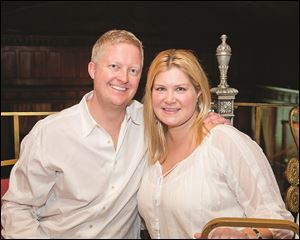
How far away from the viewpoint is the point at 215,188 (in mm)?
1612

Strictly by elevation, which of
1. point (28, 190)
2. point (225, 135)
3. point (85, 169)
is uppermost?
point (225, 135)

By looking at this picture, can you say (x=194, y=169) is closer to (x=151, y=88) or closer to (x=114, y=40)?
(x=151, y=88)

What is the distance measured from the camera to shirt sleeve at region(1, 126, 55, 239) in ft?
5.57

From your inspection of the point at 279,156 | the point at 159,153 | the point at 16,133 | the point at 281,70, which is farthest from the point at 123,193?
the point at 281,70

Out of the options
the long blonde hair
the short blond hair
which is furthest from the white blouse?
the short blond hair

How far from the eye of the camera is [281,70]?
7477mm

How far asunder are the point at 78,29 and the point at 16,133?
18.4ft

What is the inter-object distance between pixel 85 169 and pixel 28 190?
30 centimetres

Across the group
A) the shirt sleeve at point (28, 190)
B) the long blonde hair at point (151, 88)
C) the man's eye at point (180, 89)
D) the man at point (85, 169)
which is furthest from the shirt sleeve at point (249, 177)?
the shirt sleeve at point (28, 190)

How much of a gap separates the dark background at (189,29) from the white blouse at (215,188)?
4798 mm

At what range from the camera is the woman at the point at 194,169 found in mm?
1568

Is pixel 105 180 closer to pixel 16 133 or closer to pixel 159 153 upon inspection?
pixel 159 153

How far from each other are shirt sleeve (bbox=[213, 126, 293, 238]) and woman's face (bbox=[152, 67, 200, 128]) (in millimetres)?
205

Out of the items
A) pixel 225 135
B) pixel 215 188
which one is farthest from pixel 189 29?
pixel 215 188
